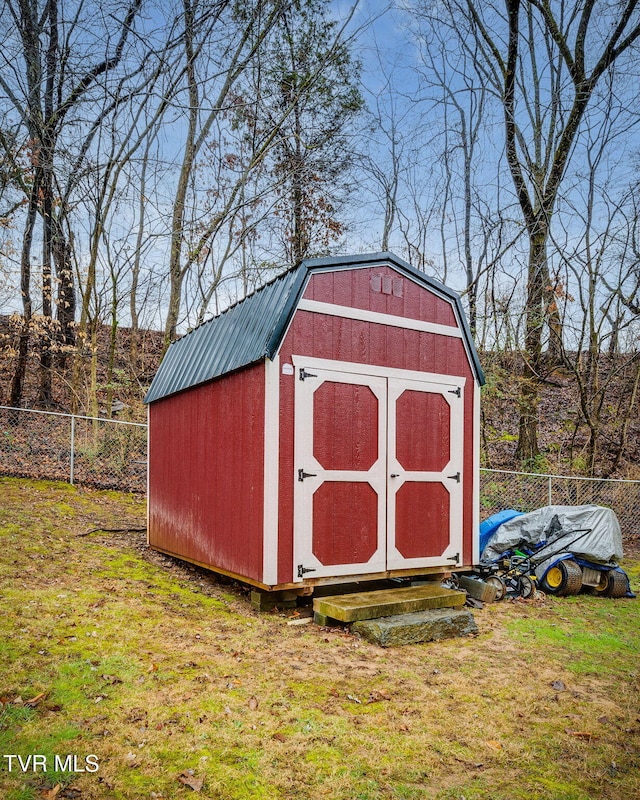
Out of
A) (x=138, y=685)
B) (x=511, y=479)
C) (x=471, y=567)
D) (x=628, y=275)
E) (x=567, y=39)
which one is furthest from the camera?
(x=567, y=39)

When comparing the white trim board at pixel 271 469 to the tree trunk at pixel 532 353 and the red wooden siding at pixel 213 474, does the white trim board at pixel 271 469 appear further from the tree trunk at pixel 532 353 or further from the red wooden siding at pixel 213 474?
the tree trunk at pixel 532 353

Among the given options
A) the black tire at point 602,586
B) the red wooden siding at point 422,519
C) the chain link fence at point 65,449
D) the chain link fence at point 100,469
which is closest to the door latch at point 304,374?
the red wooden siding at point 422,519

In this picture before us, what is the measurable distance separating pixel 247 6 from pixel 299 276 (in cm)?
927

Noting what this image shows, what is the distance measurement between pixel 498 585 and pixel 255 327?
3.75 metres

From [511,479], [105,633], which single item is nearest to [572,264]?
[511,479]

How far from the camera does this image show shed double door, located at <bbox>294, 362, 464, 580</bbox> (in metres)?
5.42

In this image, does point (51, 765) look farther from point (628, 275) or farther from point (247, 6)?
point (247, 6)

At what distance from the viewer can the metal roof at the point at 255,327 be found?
5.32 m

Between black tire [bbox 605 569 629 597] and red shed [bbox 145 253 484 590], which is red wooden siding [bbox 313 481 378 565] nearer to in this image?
red shed [bbox 145 253 484 590]

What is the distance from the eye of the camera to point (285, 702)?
351 centimetres

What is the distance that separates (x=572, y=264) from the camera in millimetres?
12070

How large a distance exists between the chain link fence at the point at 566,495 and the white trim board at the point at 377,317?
4.83 meters

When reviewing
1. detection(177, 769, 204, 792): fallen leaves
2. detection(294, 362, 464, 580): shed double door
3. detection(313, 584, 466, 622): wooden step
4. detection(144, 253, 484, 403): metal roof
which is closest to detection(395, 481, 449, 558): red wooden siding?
detection(294, 362, 464, 580): shed double door

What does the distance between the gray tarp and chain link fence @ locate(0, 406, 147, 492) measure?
22.4 ft
